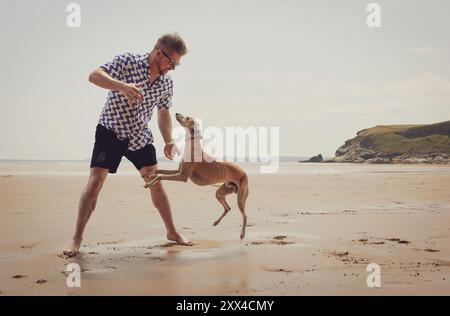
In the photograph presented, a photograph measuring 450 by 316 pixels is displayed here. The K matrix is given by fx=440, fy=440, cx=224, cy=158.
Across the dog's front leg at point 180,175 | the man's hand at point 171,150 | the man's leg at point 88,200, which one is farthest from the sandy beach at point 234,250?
the man's hand at point 171,150

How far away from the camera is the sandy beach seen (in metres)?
3.74

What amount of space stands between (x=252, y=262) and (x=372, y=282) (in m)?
1.26

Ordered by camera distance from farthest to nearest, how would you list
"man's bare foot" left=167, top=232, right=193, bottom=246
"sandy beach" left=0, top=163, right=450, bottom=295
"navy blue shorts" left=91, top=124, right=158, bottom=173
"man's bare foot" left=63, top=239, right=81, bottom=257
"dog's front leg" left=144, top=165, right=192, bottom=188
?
"man's bare foot" left=167, top=232, right=193, bottom=246 → "dog's front leg" left=144, top=165, right=192, bottom=188 → "navy blue shorts" left=91, top=124, right=158, bottom=173 → "man's bare foot" left=63, top=239, right=81, bottom=257 → "sandy beach" left=0, top=163, right=450, bottom=295

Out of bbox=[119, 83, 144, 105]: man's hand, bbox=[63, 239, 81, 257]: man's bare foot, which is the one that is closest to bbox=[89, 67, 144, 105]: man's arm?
bbox=[119, 83, 144, 105]: man's hand

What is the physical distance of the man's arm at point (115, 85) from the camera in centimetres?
420

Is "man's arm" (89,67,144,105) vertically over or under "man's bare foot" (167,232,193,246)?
over

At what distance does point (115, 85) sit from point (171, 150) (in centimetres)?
154

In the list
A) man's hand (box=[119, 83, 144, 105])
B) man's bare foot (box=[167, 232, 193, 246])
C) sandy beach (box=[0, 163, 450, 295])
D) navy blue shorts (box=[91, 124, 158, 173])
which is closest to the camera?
sandy beach (box=[0, 163, 450, 295])

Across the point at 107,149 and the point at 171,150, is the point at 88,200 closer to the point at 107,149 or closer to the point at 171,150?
the point at 107,149

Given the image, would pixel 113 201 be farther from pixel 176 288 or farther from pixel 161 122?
pixel 176 288

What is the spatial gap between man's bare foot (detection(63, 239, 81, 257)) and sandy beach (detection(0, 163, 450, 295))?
0.12 meters

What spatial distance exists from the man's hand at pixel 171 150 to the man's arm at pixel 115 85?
1349mm

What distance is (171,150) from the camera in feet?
18.6

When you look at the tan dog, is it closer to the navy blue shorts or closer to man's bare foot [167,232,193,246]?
the navy blue shorts
